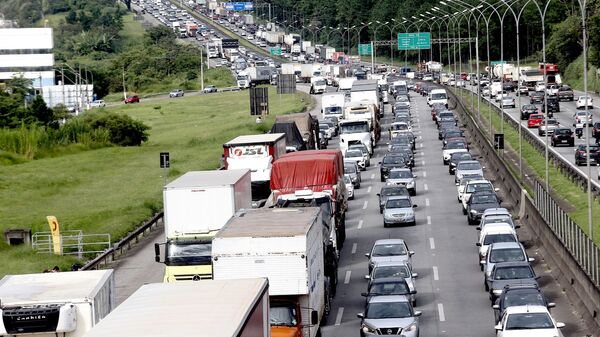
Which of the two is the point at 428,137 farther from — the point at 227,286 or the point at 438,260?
the point at 227,286

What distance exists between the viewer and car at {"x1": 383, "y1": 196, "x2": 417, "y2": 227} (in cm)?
5375

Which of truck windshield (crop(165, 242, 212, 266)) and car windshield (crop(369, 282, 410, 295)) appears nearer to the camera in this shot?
car windshield (crop(369, 282, 410, 295))

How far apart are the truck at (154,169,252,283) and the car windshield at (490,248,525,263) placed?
301 inches

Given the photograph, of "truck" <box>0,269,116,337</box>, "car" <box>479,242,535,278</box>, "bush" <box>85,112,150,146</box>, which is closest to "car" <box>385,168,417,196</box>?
"car" <box>479,242,535,278</box>

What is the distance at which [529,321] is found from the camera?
1176 inches

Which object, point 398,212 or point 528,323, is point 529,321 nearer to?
point 528,323

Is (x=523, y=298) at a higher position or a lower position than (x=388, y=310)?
higher


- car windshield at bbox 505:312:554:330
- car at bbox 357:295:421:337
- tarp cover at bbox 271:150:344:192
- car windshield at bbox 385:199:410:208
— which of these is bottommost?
car at bbox 357:295:421:337

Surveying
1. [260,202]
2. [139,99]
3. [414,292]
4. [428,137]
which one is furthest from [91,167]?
[139,99]

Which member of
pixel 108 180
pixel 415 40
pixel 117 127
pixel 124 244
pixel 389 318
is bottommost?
pixel 124 244

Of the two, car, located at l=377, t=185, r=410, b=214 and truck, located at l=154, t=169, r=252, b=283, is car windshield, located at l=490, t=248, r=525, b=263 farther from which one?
car, located at l=377, t=185, r=410, b=214

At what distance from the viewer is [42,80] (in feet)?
620

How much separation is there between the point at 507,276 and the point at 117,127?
257ft

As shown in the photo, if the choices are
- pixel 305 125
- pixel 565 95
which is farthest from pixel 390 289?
pixel 565 95
